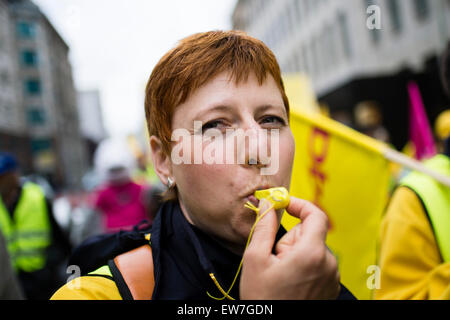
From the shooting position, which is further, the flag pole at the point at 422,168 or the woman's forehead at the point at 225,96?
the flag pole at the point at 422,168

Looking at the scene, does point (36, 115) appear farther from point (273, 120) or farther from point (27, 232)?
point (273, 120)

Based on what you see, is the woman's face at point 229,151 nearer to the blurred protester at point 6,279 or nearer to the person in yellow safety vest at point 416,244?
the person in yellow safety vest at point 416,244

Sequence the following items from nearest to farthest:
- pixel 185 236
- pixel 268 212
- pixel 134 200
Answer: pixel 268 212, pixel 185 236, pixel 134 200

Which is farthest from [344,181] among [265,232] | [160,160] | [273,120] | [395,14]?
[395,14]

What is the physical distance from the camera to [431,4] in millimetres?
9828

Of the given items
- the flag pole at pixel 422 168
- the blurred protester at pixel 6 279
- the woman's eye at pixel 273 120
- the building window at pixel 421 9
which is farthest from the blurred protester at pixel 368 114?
the woman's eye at pixel 273 120

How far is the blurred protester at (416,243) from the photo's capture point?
162 cm

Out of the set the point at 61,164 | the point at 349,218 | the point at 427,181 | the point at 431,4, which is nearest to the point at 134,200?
the point at 349,218

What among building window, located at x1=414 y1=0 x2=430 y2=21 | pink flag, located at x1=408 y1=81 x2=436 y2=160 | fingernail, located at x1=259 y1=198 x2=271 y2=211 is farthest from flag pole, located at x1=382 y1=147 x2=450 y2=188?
building window, located at x1=414 y1=0 x2=430 y2=21

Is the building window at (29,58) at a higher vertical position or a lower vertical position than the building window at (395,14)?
lower

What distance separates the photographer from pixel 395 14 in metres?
11.1

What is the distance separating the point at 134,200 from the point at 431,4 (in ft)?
32.2

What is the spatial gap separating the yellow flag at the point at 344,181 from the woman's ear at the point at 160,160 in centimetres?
103
